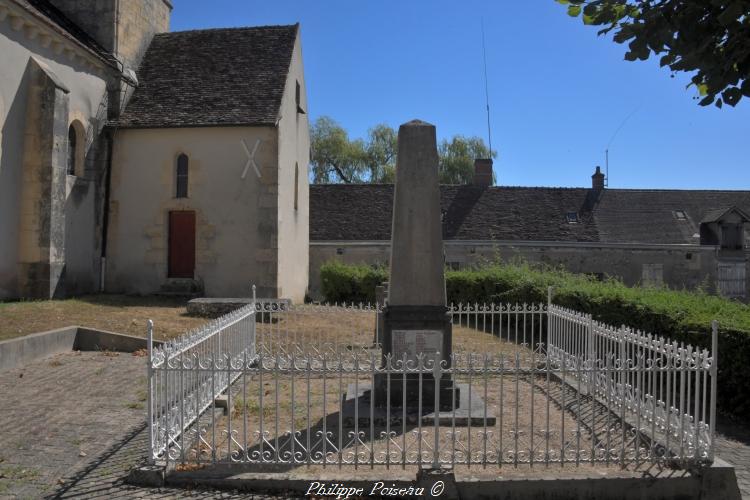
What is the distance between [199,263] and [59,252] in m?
4.14

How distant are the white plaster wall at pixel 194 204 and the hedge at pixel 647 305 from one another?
455 cm

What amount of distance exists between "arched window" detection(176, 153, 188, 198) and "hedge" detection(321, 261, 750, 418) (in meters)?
6.37

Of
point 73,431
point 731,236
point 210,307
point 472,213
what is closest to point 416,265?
point 73,431

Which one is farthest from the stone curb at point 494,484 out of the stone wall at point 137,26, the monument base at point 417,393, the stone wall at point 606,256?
the stone wall at point 606,256

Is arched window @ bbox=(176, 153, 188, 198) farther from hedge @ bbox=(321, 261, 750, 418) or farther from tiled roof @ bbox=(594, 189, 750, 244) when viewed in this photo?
tiled roof @ bbox=(594, 189, 750, 244)

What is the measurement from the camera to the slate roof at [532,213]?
2850 centimetres

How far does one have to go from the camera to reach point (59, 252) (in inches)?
647

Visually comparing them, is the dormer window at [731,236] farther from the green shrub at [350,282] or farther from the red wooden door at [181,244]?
the red wooden door at [181,244]

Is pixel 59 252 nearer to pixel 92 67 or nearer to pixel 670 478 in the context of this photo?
pixel 92 67

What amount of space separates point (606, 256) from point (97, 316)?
71.0ft

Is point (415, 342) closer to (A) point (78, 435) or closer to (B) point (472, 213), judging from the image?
(A) point (78, 435)

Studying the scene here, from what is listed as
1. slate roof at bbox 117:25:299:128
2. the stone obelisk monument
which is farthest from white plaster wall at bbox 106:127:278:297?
the stone obelisk monument

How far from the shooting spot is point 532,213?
96.7 feet

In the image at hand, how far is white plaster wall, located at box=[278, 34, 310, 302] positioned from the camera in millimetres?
19953
